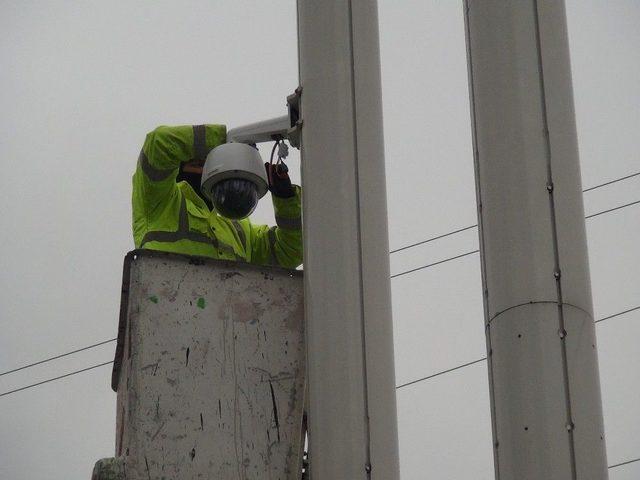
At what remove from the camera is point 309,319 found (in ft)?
16.2

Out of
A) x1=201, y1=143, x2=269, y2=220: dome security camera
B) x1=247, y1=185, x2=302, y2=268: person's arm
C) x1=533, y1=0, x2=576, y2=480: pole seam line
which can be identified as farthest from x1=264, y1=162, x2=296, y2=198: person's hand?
x1=533, y1=0, x2=576, y2=480: pole seam line

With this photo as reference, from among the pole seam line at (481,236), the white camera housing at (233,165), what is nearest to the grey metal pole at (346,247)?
the pole seam line at (481,236)

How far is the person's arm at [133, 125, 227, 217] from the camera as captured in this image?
624 cm

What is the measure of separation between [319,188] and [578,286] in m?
1.04

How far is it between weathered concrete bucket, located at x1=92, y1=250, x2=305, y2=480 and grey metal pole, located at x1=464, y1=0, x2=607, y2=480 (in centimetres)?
89

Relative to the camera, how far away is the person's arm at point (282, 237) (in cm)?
688

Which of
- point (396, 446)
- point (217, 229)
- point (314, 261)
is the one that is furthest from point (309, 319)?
point (217, 229)

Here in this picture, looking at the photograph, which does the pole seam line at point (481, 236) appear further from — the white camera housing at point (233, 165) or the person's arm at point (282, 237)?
the person's arm at point (282, 237)

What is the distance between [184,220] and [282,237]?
0.54 metres

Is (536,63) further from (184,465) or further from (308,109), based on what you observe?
(184,465)

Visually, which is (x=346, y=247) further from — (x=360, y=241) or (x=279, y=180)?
(x=279, y=180)

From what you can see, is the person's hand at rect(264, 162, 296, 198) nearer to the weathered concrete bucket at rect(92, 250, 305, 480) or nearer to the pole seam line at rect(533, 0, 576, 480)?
the weathered concrete bucket at rect(92, 250, 305, 480)

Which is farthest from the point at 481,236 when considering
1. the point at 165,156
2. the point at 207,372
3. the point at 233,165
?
the point at 165,156

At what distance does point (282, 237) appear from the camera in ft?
23.4
